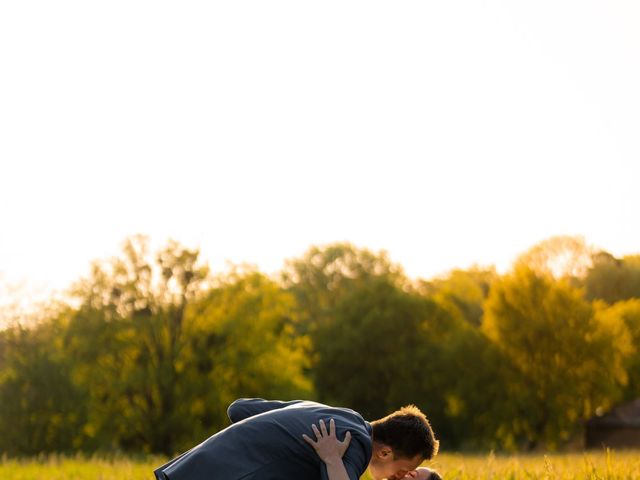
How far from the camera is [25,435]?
33.9 metres

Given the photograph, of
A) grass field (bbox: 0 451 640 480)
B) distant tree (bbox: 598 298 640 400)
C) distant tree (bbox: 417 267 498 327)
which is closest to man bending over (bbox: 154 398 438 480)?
grass field (bbox: 0 451 640 480)

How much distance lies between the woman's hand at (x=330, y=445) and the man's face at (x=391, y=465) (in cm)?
37

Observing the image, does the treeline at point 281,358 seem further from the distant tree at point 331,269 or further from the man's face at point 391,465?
the man's face at point 391,465

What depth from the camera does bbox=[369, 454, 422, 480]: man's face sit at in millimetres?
5254

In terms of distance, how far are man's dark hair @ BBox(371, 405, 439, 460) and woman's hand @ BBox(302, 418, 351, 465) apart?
31 cm

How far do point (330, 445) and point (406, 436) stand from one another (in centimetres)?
49

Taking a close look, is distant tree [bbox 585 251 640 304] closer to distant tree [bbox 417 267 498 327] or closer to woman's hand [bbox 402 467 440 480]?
distant tree [bbox 417 267 498 327]

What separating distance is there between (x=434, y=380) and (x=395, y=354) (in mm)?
2599

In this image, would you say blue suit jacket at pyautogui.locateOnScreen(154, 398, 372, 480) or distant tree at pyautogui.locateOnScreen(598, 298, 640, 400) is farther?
distant tree at pyautogui.locateOnScreen(598, 298, 640, 400)

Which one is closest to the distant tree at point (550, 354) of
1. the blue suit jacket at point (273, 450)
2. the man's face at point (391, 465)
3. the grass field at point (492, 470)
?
the grass field at point (492, 470)

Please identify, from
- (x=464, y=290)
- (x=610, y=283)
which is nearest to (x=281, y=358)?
(x=464, y=290)

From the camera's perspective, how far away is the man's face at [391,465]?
17.2ft

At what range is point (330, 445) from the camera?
4.97m

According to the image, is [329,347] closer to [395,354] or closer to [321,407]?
[395,354]
